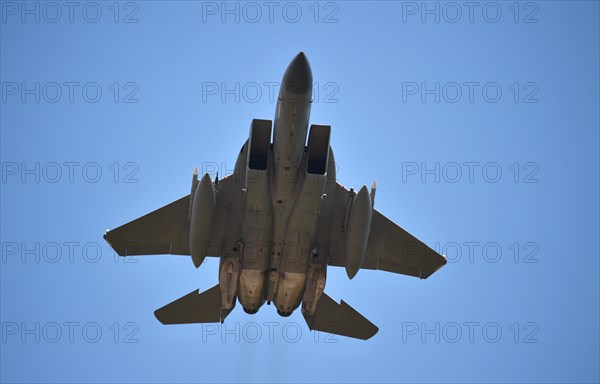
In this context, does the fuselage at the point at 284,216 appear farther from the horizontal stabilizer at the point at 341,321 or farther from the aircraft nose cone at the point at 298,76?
the horizontal stabilizer at the point at 341,321

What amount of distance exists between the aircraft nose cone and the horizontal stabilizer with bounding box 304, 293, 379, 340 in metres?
6.28

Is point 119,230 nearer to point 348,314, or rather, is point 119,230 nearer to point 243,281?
point 243,281

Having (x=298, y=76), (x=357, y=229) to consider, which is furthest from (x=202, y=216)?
(x=298, y=76)

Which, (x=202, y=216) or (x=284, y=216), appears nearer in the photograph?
(x=202, y=216)

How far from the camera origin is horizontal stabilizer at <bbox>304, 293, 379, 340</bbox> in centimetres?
1830

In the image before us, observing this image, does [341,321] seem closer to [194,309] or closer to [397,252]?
[397,252]

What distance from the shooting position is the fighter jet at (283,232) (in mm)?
14929

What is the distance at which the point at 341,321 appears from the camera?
18422 mm

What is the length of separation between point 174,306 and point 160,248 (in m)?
1.63

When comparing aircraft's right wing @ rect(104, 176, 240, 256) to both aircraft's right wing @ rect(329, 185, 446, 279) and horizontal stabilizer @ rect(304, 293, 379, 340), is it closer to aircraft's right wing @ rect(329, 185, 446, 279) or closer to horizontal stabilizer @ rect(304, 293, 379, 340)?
horizontal stabilizer @ rect(304, 293, 379, 340)

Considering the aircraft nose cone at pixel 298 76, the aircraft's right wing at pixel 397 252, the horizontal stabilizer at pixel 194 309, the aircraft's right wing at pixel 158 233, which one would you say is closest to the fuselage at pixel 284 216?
the aircraft nose cone at pixel 298 76

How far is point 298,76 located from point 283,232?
382 cm

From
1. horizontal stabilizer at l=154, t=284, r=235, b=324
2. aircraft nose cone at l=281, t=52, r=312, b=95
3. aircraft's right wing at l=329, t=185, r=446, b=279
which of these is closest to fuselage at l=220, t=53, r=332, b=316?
aircraft nose cone at l=281, t=52, r=312, b=95

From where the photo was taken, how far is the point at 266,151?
15352 millimetres
